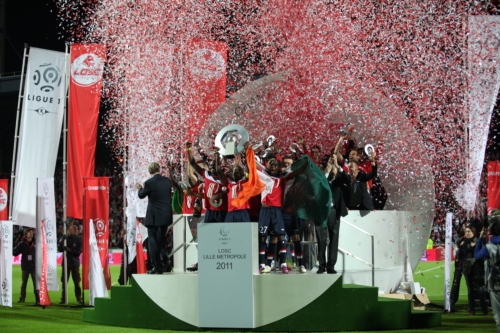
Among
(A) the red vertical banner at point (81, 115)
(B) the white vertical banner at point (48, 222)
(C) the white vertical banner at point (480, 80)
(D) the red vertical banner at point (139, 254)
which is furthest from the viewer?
(A) the red vertical banner at point (81, 115)

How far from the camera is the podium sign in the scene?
9859mm

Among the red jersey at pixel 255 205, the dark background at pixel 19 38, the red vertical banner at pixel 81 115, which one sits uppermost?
the dark background at pixel 19 38

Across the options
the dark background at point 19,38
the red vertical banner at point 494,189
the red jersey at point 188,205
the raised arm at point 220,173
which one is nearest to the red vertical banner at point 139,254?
the red jersey at point 188,205

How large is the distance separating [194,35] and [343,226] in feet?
20.6

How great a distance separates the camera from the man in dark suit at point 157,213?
1108 cm

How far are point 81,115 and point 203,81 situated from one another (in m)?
3.52

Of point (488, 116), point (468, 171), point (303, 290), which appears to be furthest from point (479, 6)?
point (303, 290)

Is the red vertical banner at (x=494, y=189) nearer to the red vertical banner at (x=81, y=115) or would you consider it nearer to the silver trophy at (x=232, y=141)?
the silver trophy at (x=232, y=141)

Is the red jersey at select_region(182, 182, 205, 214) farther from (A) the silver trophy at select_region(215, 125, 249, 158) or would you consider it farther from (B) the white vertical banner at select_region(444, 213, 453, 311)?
(B) the white vertical banner at select_region(444, 213, 453, 311)

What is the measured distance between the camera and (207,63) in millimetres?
16359

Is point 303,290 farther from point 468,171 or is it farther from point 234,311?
point 468,171

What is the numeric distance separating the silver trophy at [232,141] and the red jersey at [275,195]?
0.76 meters

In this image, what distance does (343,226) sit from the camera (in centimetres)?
1284

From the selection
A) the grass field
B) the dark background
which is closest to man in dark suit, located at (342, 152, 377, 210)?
the grass field
